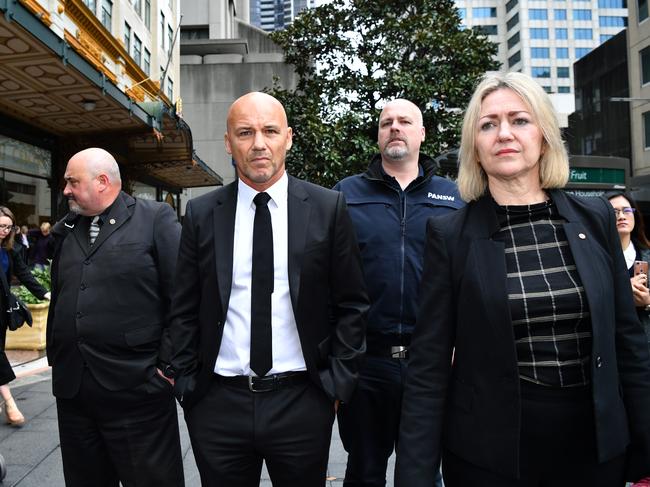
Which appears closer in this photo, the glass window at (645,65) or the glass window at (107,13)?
the glass window at (107,13)

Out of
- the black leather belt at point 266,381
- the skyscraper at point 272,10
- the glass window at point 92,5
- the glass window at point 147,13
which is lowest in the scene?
the black leather belt at point 266,381

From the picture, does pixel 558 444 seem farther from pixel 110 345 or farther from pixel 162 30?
pixel 162 30

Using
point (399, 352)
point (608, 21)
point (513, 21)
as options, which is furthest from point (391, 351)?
point (608, 21)

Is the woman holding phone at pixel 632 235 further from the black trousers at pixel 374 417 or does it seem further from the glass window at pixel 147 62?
the glass window at pixel 147 62

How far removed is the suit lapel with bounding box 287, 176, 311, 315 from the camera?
6.82ft

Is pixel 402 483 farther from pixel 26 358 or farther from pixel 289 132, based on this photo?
pixel 26 358

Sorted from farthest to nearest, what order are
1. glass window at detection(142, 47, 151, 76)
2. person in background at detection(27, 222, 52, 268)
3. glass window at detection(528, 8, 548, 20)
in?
1. glass window at detection(528, 8, 548, 20)
2. glass window at detection(142, 47, 151, 76)
3. person in background at detection(27, 222, 52, 268)

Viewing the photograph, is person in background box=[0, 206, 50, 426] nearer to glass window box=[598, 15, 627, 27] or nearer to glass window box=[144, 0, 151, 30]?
glass window box=[144, 0, 151, 30]

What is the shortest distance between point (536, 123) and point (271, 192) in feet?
3.56

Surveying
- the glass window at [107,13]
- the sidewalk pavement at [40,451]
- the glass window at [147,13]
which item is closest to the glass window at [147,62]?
the glass window at [147,13]

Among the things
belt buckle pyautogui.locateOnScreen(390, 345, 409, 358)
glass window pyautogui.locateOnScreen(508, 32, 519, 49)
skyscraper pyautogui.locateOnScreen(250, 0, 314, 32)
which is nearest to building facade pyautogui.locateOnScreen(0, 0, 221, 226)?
belt buckle pyautogui.locateOnScreen(390, 345, 409, 358)

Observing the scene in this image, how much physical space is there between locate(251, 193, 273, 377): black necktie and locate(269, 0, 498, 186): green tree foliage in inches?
413

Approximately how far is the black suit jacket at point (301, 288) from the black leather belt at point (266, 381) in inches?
2.5

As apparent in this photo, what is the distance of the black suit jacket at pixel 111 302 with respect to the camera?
2588 millimetres
